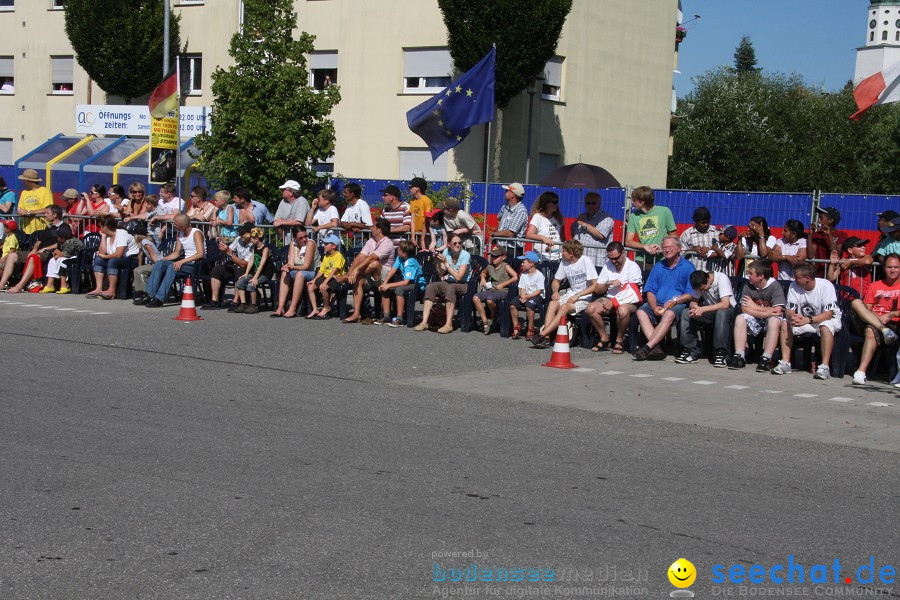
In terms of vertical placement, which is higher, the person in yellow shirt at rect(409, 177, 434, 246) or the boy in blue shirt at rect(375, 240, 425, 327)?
the person in yellow shirt at rect(409, 177, 434, 246)

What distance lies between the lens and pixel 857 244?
42.9ft

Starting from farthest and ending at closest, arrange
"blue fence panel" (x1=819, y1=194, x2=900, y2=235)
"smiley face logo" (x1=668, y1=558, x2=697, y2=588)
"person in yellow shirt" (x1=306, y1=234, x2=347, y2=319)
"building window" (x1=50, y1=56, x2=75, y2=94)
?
"building window" (x1=50, y1=56, x2=75, y2=94), "blue fence panel" (x1=819, y1=194, x2=900, y2=235), "person in yellow shirt" (x1=306, y1=234, x2=347, y2=319), "smiley face logo" (x1=668, y1=558, x2=697, y2=588)

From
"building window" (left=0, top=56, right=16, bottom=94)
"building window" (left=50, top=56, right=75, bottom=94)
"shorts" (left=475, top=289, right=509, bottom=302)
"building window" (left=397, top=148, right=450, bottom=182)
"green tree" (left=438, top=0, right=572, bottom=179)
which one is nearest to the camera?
"shorts" (left=475, top=289, right=509, bottom=302)

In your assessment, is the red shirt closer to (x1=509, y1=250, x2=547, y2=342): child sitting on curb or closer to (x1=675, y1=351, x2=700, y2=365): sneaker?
(x1=675, y1=351, x2=700, y2=365): sneaker

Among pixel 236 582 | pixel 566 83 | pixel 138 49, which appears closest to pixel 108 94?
pixel 138 49

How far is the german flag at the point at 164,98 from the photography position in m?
20.2

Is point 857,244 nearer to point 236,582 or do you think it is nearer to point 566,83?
point 236,582

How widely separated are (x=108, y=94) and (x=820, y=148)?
29381mm

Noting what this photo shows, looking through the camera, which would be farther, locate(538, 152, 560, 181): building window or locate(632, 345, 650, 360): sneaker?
locate(538, 152, 560, 181): building window

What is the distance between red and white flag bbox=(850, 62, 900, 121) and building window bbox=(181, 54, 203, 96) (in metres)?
27.1

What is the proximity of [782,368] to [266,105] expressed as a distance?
14.4 metres

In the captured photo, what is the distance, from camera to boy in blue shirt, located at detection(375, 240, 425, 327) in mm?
15516

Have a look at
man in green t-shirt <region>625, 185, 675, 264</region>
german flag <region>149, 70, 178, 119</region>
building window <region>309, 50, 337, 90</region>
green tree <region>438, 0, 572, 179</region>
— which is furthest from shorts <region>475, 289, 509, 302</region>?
building window <region>309, 50, 337, 90</region>

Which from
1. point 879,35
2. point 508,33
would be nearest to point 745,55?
point 879,35
